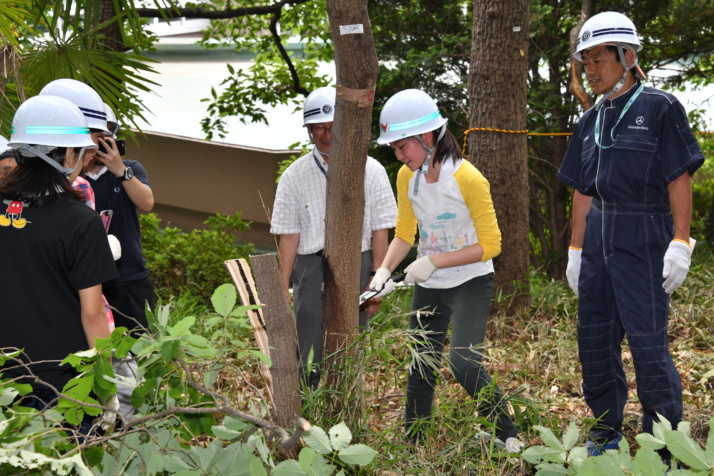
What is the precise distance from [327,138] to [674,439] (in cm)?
242

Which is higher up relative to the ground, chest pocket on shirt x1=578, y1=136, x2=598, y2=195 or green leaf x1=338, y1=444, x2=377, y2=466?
chest pocket on shirt x1=578, y1=136, x2=598, y2=195

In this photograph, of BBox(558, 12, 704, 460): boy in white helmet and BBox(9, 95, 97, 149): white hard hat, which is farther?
BBox(558, 12, 704, 460): boy in white helmet

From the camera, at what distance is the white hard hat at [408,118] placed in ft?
11.6

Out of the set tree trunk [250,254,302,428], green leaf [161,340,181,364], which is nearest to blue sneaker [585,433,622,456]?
tree trunk [250,254,302,428]

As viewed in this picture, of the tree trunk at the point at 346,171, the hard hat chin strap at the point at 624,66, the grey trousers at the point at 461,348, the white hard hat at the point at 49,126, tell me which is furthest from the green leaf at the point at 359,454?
the hard hat chin strap at the point at 624,66

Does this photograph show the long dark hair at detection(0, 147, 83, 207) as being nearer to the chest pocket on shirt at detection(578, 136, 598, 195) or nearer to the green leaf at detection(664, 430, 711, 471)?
the green leaf at detection(664, 430, 711, 471)

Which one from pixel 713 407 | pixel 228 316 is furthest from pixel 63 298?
pixel 713 407

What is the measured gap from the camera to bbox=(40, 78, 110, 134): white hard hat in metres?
3.66

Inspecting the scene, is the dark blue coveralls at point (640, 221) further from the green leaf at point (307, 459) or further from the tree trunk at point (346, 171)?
the green leaf at point (307, 459)

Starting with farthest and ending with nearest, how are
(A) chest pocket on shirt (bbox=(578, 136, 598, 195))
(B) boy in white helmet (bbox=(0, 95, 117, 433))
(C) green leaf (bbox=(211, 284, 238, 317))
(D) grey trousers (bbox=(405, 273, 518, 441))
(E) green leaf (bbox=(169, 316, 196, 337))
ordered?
(A) chest pocket on shirt (bbox=(578, 136, 598, 195)) → (D) grey trousers (bbox=(405, 273, 518, 441)) → (B) boy in white helmet (bbox=(0, 95, 117, 433)) → (C) green leaf (bbox=(211, 284, 238, 317)) → (E) green leaf (bbox=(169, 316, 196, 337))

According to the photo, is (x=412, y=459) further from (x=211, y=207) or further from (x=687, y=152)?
(x=211, y=207)

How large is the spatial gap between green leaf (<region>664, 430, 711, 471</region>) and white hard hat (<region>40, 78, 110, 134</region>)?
2.65 meters

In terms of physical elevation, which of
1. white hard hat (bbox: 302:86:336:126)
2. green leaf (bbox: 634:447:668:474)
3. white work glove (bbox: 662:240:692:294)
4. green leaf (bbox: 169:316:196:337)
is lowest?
green leaf (bbox: 634:447:668:474)

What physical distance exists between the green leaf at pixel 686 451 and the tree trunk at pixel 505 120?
11.9 feet
